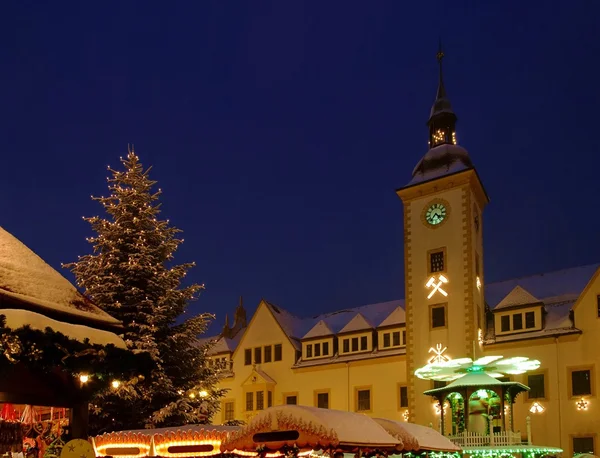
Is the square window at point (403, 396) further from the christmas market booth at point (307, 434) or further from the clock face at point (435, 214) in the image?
the christmas market booth at point (307, 434)

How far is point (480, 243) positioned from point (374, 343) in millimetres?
8578

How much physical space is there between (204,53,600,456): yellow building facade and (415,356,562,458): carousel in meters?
3.69

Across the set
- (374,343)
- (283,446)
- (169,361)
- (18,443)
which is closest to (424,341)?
(374,343)

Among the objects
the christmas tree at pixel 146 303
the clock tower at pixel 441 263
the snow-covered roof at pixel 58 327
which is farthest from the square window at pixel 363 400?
the snow-covered roof at pixel 58 327

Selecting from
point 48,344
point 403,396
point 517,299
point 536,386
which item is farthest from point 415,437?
point 403,396

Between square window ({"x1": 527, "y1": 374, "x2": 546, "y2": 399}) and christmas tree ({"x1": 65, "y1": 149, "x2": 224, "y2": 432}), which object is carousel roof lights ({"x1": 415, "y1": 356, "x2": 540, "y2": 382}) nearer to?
square window ({"x1": 527, "y1": 374, "x2": 546, "y2": 399})

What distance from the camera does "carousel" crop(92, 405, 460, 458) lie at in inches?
477

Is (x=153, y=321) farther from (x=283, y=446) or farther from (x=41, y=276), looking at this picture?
(x=41, y=276)

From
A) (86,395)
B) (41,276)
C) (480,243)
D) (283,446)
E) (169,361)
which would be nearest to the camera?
(41,276)

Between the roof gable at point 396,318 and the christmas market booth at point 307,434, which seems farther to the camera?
the roof gable at point 396,318

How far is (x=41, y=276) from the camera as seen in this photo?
28.9 feet

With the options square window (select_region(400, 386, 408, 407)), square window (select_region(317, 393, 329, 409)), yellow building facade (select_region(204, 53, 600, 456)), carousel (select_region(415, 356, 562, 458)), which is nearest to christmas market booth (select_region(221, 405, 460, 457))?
carousel (select_region(415, 356, 562, 458))

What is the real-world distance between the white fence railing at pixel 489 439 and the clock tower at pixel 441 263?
7174mm

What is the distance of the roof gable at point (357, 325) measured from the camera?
43531mm
